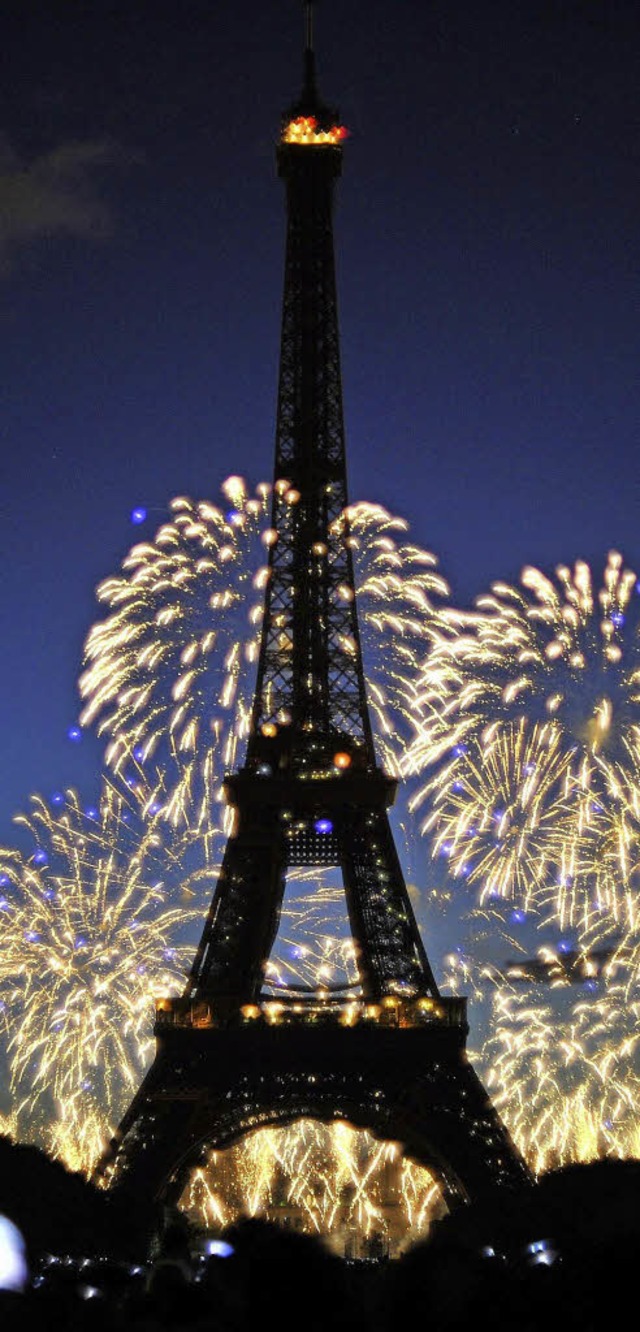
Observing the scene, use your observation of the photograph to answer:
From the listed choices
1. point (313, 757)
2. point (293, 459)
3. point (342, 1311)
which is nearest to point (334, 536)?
point (293, 459)

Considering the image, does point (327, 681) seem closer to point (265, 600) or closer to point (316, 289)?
point (265, 600)

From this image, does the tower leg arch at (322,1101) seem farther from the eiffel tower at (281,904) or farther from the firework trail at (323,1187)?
the firework trail at (323,1187)

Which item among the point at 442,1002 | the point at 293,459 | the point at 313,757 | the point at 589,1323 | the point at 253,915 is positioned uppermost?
the point at 293,459

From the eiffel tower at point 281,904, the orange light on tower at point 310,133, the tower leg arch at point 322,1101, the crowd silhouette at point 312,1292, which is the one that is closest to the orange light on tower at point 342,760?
the eiffel tower at point 281,904

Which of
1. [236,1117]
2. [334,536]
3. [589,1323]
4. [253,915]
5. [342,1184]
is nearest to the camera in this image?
[589,1323]

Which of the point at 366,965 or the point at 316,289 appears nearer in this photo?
the point at 366,965

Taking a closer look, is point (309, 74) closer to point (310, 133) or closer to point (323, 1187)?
point (310, 133)

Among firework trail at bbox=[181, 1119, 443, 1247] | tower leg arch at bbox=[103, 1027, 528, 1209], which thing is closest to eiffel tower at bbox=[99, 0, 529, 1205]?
tower leg arch at bbox=[103, 1027, 528, 1209]
